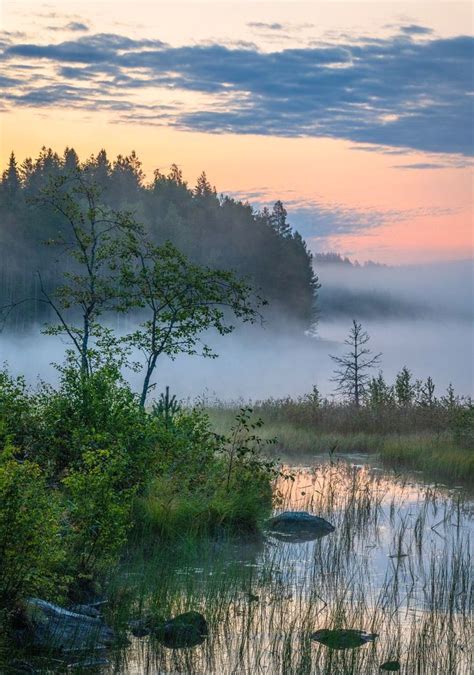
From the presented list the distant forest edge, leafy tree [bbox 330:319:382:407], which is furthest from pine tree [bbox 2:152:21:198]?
leafy tree [bbox 330:319:382:407]

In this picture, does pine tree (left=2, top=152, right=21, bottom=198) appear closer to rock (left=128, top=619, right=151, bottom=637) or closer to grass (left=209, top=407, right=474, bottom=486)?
grass (left=209, top=407, right=474, bottom=486)

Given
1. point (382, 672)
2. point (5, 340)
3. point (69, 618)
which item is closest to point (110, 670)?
point (69, 618)

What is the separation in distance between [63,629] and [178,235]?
258 ft

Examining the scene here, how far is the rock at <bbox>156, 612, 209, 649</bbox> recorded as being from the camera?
9.93 meters

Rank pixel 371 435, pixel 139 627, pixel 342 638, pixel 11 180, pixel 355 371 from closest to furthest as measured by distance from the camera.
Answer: pixel 342 638, pixel 139 627, pixel 371 435, pixel 355 371, pixel 11 180

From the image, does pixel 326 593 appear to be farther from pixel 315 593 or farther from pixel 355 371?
pixel 355 371

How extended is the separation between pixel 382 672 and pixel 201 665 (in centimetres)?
170

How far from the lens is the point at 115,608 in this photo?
10.9m

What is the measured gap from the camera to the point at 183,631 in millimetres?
10078

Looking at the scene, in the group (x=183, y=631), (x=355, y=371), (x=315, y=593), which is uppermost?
(x=355, y=371)

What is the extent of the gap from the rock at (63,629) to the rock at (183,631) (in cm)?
53

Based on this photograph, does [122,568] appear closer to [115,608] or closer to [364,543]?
[115,608]

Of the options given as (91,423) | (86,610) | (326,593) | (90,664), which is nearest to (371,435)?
(91,423)

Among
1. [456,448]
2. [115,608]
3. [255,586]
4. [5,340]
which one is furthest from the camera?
[5,340]
